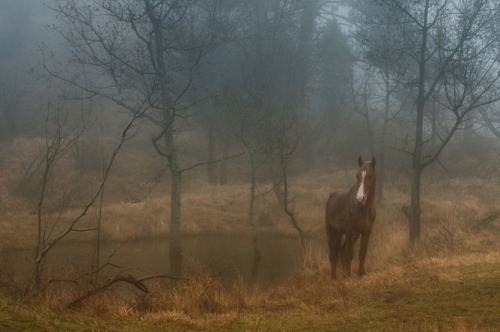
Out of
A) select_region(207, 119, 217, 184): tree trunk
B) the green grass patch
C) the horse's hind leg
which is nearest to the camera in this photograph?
the green grass patch

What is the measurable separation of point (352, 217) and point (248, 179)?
23054mm

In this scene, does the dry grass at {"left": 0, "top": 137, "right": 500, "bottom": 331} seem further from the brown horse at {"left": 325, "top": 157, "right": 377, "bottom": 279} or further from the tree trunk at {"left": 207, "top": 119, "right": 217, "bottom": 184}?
the tree trunk at {"left": 207, "top": 119, "right": 217, "bottom": 184}

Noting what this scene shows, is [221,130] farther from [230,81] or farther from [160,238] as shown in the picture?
[160,238]

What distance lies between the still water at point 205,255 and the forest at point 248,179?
133 mm

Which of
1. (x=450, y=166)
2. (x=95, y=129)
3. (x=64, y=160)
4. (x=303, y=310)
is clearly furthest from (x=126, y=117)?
(x=303, y=310)

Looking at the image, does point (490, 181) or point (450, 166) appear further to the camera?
point (450, 166)

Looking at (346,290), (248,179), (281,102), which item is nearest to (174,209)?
(346,290)

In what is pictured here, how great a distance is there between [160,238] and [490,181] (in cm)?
1732

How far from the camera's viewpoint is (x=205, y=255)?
18.9m

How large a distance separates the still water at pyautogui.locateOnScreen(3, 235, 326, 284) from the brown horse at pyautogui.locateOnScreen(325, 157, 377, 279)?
1.76 meters

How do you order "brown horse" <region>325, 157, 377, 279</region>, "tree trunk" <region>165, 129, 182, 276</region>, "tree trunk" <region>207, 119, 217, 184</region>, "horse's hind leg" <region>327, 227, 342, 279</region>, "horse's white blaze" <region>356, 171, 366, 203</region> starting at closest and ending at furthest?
"horse's white blaze" <region>356, 171, 366, 203</region> < "brown horse" <region>325, 157, 377, 279</region> < "horse's hind leg" <region>327, 227, 342, 279</region> < "tree trunk" <region>165, 129, 182, 276</region> < "tree trunk" <region>207, 119, 217, 184</region>

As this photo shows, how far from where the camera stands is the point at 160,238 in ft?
73.0

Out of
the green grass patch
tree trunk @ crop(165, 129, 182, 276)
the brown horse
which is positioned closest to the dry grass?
the green grass patch

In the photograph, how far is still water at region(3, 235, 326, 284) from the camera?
15250mm
